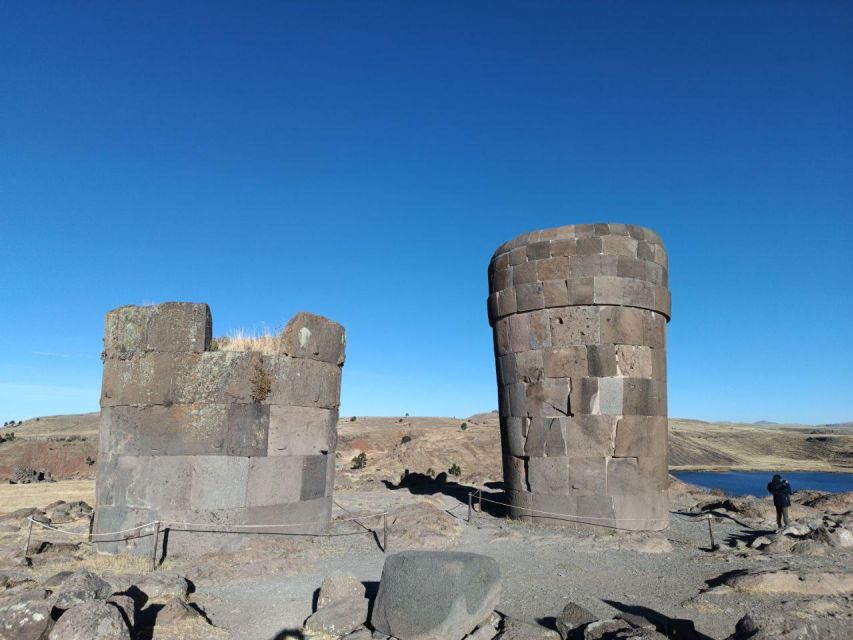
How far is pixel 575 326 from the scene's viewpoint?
35.2 ft

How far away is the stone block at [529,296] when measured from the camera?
11086 mm

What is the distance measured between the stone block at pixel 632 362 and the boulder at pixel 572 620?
5834 mm

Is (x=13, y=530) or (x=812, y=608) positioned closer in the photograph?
(x=812, y=608)

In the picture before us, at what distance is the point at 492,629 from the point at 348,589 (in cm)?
170

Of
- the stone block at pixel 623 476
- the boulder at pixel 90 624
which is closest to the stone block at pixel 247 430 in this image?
the boulder at pixel 90 624

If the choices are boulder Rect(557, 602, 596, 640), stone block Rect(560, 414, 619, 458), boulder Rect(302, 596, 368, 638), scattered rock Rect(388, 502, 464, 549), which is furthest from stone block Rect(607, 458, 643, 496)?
boulder Rect(302, 596, 368, 638)

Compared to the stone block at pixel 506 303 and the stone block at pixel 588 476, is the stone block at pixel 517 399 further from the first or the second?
the stone block at pixel 506 303

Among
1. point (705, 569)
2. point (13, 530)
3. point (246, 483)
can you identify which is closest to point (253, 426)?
point (246, 483)

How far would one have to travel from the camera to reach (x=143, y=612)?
5.57m

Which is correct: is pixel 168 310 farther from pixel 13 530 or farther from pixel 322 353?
pixel 13 530

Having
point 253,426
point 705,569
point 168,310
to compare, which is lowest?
point 705,569

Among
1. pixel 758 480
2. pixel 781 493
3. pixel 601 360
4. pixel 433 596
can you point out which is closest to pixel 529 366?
pixel 601 360

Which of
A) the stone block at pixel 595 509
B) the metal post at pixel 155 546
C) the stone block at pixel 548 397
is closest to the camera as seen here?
the metal post at pixel 155 546

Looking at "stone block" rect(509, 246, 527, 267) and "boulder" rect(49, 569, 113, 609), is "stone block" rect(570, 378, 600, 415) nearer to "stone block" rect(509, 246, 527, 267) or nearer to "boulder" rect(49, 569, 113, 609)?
"stone block" rect(509, 246, 527, 267)
